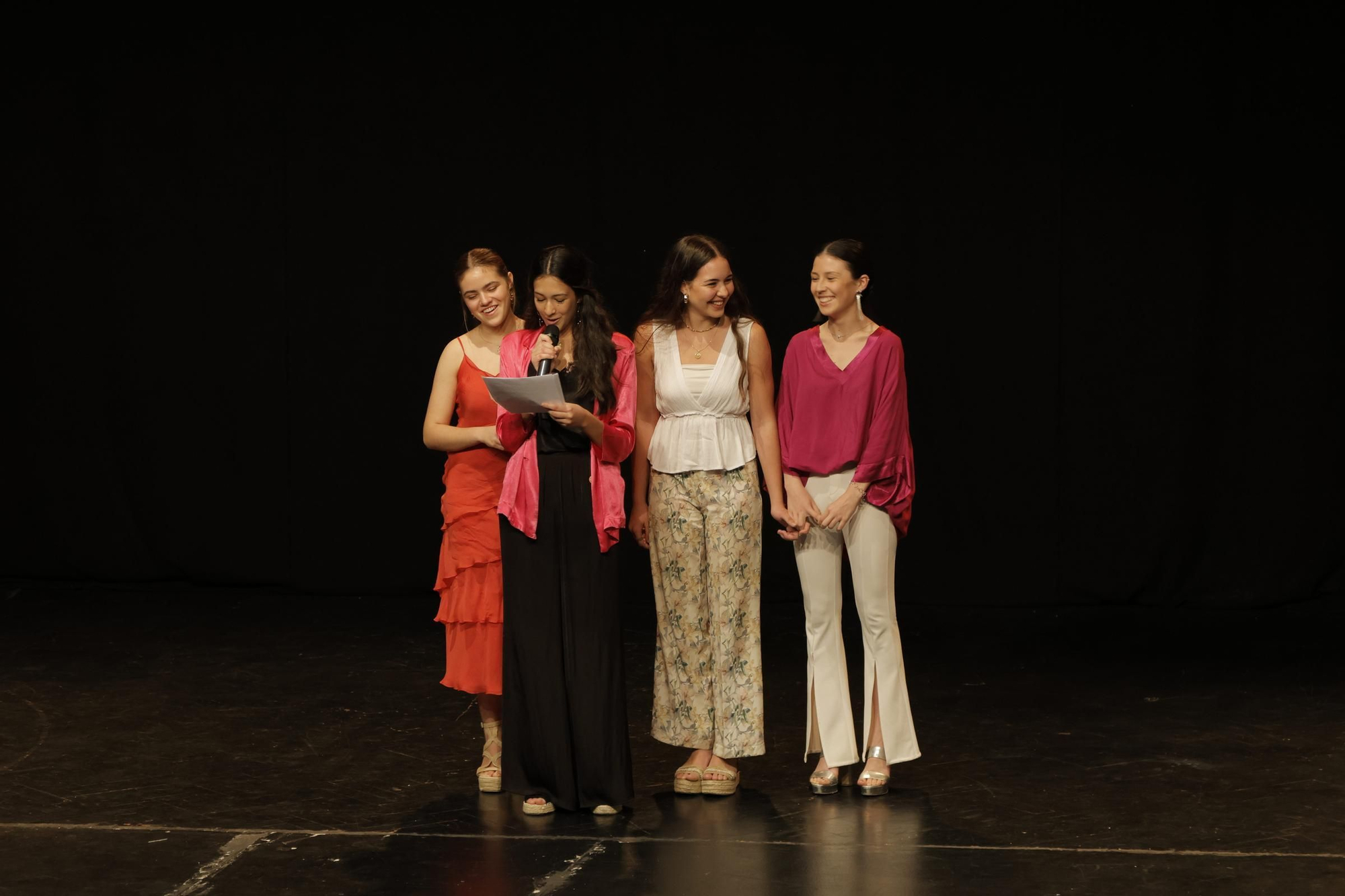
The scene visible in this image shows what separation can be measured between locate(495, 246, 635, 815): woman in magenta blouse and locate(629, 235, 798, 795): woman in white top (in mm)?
168

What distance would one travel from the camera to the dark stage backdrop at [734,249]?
6512mm

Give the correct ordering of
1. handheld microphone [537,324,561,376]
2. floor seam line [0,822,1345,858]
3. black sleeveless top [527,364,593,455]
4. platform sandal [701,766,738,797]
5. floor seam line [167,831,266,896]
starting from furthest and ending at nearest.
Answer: platform sandal [701,766,738,797]
black sleeveless top [527,364,593,455]
handheld microphone [537,324,561,376]
floor seam line [0,822,1345,858]
floor seam line [167,831,266,896]

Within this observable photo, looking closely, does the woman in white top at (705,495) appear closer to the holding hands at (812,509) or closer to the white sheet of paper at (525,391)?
the holding hands at (812,509)

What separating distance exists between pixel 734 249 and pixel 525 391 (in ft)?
10.8

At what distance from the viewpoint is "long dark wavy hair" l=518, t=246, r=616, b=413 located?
3809 millimetres

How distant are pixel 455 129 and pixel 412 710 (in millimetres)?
2929

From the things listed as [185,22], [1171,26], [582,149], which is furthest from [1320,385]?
[185,22]

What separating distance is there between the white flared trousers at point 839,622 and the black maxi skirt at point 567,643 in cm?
52

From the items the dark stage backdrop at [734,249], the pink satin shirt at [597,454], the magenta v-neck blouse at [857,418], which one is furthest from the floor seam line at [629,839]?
the dark stage backdrop at [734,249]

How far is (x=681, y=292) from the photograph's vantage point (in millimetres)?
3969

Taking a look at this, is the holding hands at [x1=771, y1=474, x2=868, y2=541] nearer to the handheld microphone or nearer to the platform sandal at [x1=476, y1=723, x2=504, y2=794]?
the handheld microphone

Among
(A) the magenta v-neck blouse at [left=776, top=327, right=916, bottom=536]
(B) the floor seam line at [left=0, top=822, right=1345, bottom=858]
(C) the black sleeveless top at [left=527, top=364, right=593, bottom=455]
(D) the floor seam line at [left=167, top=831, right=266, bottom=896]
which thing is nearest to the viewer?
(D) the floor seam line at [left=167, top=831, right=266, bottom=896]

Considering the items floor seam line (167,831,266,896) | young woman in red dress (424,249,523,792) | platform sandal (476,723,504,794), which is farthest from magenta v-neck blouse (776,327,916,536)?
floor seam line (167,831,266,896)

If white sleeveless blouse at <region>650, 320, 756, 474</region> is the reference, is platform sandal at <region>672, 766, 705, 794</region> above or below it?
below
